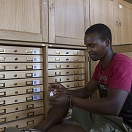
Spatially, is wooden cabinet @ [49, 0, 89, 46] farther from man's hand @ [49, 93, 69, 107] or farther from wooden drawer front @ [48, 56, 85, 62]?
man's hand @ [49, 93, 69, 107]

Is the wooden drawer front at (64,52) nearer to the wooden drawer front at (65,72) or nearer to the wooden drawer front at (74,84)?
the wooden drawer front at (65,72)

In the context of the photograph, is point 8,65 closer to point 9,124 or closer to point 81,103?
point 9,124

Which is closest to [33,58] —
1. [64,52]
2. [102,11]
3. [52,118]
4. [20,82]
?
[20,82]

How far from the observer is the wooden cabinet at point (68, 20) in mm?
1520

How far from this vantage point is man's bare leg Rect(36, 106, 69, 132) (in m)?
1.35

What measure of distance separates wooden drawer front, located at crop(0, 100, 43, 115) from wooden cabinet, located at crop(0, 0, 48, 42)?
42cm

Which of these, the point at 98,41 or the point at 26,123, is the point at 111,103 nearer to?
the point at 98,41

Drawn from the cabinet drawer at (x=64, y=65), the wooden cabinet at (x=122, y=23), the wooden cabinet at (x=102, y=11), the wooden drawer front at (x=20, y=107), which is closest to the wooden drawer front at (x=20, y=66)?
the cabinet drawer at (x=64, y=65)

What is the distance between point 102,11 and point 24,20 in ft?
2.99

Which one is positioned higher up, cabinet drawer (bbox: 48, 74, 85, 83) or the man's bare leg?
cabinet drawer (bbox: 48, 74, 85, 83)

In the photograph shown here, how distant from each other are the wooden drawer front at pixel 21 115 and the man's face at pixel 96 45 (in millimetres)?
553

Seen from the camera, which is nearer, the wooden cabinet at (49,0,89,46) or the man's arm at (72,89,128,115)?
the man's arm at (72,89,128,115)

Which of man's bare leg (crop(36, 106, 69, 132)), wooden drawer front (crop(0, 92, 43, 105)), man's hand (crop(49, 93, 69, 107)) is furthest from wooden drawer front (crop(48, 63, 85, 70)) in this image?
man's hand (crop(49, 93, 69, 107))

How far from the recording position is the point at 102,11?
199 centimetres
